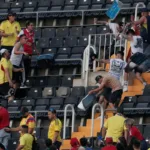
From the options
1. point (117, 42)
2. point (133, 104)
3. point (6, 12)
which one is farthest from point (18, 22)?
point (133, 104)

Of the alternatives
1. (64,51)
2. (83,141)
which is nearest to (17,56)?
(64,51)

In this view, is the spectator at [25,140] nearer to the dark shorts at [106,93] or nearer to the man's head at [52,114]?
the man's head at [52,114]

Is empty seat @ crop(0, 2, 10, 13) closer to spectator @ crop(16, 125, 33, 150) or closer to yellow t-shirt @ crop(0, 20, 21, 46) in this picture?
yellow t-shirt @ crop(0, 20, 21, 46)

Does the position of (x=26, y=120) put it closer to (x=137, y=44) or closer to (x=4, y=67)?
(x=4, y=67)

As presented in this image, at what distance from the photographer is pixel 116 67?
32125mm

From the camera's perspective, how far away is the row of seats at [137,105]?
103ft

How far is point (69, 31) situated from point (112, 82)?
4.50m

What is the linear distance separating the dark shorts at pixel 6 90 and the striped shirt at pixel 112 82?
292 cm

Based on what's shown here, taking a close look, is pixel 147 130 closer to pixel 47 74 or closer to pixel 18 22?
pixel 47 74

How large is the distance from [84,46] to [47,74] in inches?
39.0

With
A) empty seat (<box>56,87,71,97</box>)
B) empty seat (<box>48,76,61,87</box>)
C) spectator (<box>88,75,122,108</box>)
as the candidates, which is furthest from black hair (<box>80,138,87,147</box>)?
empty seat (<box>48,76,61,87</box>)

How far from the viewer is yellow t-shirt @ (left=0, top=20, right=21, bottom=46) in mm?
35219

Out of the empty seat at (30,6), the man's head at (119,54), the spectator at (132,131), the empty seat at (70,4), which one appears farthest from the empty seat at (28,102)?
the spectator at (132,131)

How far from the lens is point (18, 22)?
1451 inches
